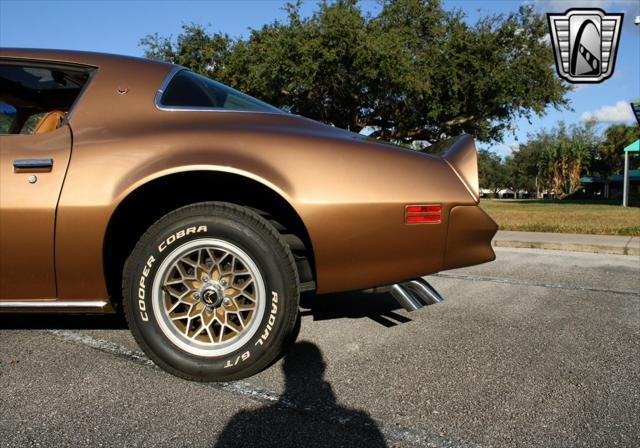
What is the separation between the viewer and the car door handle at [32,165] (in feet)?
7.40

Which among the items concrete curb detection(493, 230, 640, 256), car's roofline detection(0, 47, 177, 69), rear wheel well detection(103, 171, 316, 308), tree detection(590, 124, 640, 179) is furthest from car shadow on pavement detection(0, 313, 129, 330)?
tree detection(590, 124, 640, 179)

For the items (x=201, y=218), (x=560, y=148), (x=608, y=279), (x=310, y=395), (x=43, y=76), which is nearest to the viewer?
(x=310, y=395)

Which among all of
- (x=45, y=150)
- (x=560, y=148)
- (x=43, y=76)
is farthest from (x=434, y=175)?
(x=560, y=148)

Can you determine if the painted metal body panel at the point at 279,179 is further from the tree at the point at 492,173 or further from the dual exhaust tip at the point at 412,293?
the tree at the point at 492,173

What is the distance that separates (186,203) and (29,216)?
71 cm

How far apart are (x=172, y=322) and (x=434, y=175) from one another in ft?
4.78

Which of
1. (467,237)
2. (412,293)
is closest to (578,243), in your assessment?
(467,237)

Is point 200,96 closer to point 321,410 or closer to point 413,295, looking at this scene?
point 413,295

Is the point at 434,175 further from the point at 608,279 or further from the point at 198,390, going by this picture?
the point at 608,279

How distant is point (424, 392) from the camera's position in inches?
82.4

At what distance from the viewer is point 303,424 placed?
1806mm

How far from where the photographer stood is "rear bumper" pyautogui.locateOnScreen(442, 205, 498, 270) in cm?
238

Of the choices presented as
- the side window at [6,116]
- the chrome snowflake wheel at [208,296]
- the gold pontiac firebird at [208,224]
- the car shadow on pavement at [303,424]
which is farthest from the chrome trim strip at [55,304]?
the side window at [6,116]

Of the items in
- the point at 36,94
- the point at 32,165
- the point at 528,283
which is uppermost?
the point at 36,94
